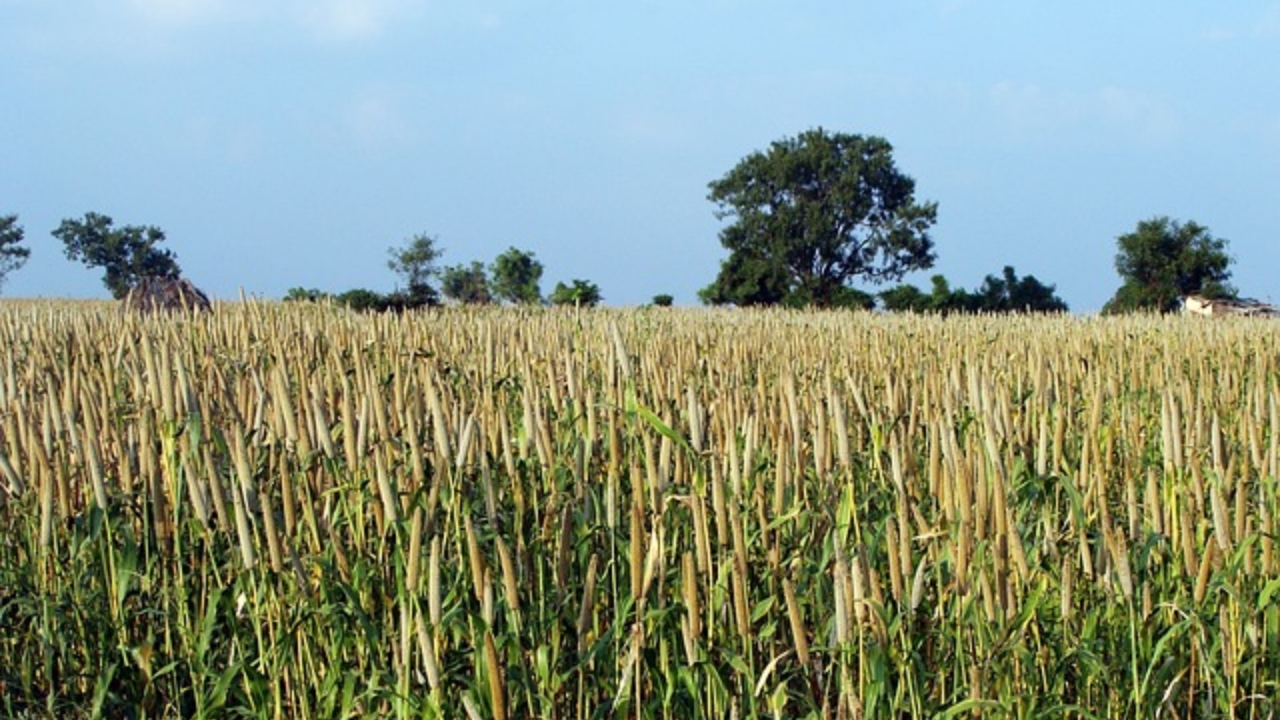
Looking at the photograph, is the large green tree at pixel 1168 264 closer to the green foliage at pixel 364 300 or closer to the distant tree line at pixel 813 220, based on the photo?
the distant tree line at pixel 813 220

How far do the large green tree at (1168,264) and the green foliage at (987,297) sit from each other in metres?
1.98

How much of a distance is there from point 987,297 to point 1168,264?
5557 millimetres

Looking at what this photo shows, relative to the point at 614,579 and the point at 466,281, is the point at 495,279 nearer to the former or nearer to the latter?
the point at 466,281

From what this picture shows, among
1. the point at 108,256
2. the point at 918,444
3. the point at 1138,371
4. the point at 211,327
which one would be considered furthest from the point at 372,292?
the point at 108,256

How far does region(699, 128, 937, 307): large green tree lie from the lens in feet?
153

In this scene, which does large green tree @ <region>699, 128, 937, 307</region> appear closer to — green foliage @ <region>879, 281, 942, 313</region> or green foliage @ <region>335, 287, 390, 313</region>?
green foliage @ <region>879, 281, 942, 313</region>

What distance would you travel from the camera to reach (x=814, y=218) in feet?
153

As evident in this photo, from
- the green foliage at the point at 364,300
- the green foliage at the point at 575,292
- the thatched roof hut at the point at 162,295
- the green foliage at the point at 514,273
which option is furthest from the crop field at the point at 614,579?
the green foliage at the point at 514,273

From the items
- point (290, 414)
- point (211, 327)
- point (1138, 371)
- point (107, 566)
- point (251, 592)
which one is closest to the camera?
point (251, 592)

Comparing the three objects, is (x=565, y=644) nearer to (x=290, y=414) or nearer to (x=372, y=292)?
(x=290, y=414)

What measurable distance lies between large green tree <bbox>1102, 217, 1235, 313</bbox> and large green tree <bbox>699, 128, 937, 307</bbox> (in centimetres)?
821

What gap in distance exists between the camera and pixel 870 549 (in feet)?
9.45

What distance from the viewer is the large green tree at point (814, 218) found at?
46531 mm

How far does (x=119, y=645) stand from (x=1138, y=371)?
24.2 feet
